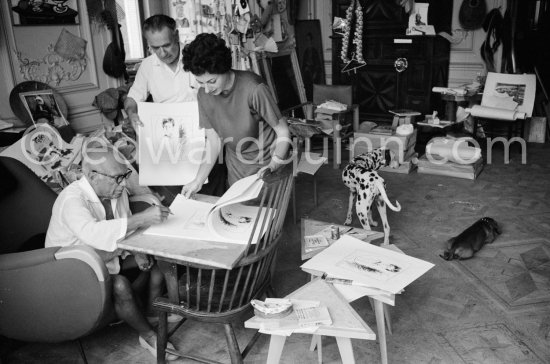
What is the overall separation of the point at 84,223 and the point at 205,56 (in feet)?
3.28

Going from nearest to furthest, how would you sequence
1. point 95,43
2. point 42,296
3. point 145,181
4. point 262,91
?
point 42,296 < point 262,91 < point 145,181 < point 95,43

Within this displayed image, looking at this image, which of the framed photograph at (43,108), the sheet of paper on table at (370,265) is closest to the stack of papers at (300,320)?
the sheet of paper on table at (370,265)

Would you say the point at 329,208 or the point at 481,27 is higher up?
the point at 481,27

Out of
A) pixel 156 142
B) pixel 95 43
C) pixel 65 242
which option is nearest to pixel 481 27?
pixel 95 43

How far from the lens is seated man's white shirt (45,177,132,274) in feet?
7.39

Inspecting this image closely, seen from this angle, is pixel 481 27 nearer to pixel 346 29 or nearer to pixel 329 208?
pixel 346 29

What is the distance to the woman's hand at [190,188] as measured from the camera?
2.74m

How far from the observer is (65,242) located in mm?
2465

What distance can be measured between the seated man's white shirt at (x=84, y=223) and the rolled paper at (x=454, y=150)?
411cm

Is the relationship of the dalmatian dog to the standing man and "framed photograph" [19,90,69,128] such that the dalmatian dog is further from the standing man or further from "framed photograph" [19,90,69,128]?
"framed photograph" [19,90,69,128]

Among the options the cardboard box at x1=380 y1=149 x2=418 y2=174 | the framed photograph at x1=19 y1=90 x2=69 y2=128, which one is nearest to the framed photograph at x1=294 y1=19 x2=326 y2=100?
the cardboard box at x1=380 y1=149 x2=418 y2=174

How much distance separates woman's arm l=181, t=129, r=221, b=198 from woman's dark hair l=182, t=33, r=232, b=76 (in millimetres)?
449

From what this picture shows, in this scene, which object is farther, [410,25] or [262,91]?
[410,25]

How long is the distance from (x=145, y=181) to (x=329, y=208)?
90.5 inches
